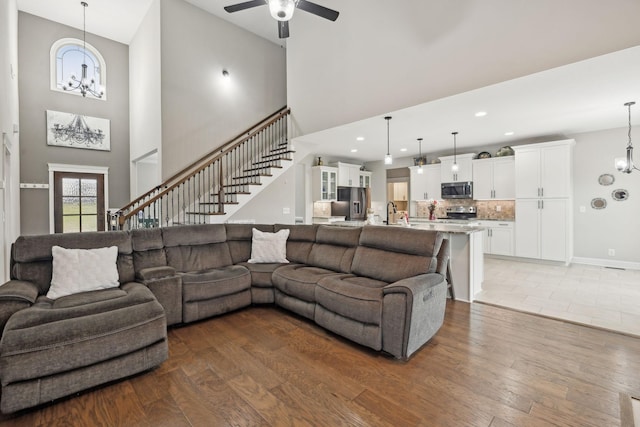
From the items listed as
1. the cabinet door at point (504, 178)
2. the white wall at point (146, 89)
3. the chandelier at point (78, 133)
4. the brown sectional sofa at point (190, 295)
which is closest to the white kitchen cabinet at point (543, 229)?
the cabinet door at point (504, 178)

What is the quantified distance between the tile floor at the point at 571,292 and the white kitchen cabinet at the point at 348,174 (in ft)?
13.7

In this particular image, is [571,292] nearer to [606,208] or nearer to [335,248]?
[606,208]

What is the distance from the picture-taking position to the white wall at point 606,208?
18.2 feet

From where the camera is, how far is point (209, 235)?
3.82 meters

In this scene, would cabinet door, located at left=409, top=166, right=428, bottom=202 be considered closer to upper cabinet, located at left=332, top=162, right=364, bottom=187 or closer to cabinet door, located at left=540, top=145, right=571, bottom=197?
upper cabinet, located at left=332, top=162, right=364, bottom=187

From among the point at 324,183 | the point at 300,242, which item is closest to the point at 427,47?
the point at 300,242

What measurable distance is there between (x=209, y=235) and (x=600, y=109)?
6.02 metres

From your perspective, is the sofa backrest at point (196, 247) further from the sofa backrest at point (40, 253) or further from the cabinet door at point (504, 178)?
the cabinet door at point (504, 178)

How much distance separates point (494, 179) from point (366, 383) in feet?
21.2

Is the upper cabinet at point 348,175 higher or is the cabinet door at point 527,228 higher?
the upper cabinet at point 348,175

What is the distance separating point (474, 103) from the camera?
406cm

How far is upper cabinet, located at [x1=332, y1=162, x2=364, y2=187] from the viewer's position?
834cm

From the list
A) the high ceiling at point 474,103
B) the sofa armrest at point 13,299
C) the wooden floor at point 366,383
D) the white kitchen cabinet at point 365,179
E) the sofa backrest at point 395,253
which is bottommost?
the wooden floor at point 366,383

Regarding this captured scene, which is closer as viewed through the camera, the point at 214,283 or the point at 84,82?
the point at 214,283
